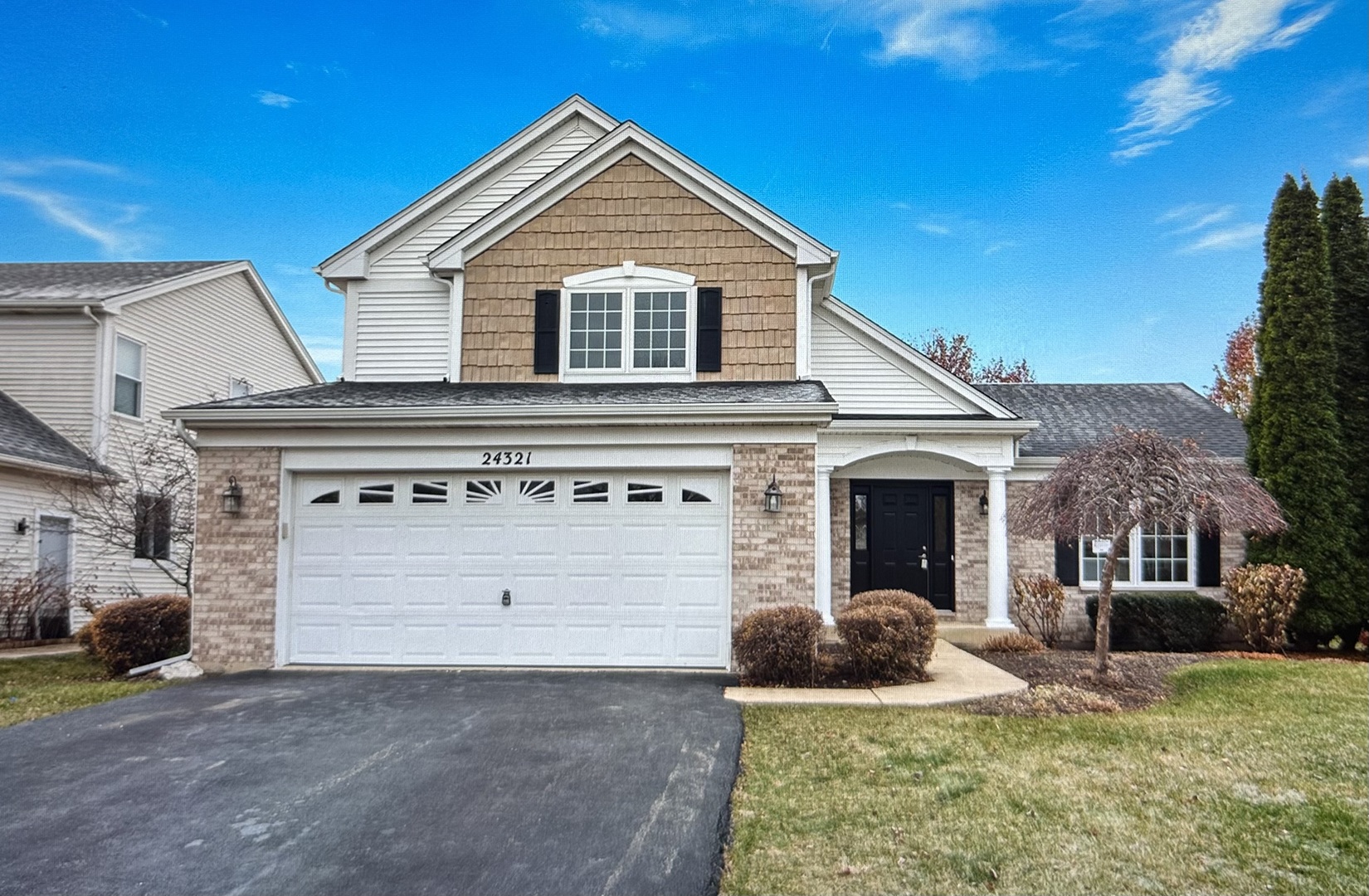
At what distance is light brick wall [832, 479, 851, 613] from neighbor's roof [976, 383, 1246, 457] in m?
3.07

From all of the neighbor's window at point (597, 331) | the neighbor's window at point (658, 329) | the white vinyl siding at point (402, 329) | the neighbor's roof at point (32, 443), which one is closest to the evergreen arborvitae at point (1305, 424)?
the neighbor's window at point (658, 329)

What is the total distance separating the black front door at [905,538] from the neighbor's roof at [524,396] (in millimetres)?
3700

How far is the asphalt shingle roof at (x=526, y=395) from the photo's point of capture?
1039 centimetres

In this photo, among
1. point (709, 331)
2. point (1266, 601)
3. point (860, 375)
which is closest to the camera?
point (1266, 601)

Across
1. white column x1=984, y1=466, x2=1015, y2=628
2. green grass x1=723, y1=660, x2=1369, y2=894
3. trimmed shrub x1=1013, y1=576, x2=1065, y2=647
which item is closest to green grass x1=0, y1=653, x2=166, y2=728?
green grass x1=723, y1=660, x2=1369, y2=894

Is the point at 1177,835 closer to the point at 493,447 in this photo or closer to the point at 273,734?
the point at 273,734

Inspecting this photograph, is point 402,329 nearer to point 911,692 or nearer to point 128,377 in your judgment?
point 128,377

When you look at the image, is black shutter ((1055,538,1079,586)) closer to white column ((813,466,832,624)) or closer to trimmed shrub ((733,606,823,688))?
white column ((813,466,832,624))

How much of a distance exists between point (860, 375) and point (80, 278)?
16606 mm

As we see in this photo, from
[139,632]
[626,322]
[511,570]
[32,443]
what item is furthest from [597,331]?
Answer: [32,443]

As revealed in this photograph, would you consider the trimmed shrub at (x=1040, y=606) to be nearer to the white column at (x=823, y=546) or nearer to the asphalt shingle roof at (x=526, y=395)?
the white column at (x=823, y=546)

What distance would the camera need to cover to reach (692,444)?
10.2m

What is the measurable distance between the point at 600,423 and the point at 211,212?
61.6 ft

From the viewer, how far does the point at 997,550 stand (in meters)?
14.0
